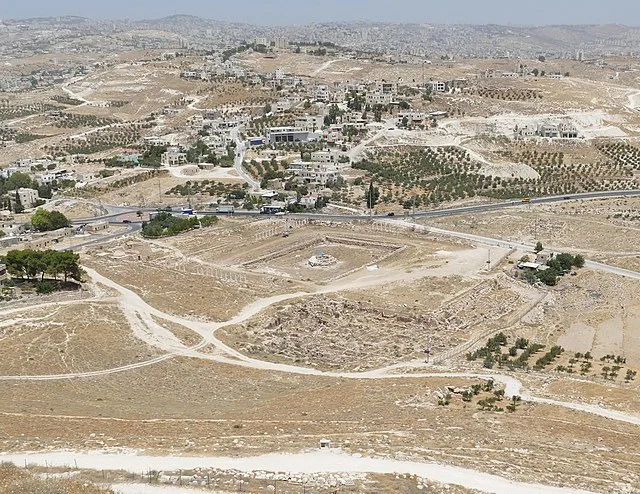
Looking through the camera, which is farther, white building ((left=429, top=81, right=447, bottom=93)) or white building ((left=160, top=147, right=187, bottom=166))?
white building ((left=429, top=81, right=447, bottom=93))

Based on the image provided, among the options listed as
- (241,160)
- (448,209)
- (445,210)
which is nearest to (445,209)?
(448,209)

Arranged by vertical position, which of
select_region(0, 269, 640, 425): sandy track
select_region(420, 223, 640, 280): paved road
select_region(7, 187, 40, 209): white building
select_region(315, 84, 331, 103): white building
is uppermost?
select_region(315, 84, 331, 103): white building

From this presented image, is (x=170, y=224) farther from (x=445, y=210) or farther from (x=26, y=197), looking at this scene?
(x=445, y=210)

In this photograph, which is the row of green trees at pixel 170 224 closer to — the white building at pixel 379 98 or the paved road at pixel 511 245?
the paved road at pixel 511 245

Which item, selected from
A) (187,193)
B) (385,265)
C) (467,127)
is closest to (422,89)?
(467,127)

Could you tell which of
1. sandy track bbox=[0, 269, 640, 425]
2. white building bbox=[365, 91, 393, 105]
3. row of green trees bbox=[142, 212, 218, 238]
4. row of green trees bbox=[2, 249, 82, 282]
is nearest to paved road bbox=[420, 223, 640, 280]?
sandy track bbox=[0, 269, 640, 425]

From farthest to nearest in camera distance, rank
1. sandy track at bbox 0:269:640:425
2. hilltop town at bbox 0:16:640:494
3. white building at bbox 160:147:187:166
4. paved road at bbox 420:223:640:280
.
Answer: white building at bbox 160:147:187:166 → paved road at bbox 420:223:640:280 → sandy track at bbox 0:269:640:425 → hilltop town at bbox 0:16:640:494

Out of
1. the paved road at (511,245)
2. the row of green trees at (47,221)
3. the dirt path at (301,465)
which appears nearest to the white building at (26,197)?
the row of green trees at (47,221)

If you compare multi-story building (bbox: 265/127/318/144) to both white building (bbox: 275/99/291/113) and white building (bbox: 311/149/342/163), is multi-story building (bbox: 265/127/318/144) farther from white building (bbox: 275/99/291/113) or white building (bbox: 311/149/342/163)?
white building (bbox: 275/99/291/113)
